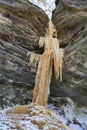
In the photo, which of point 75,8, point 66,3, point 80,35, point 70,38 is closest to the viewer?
point 80,35

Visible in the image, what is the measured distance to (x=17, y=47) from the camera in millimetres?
8547

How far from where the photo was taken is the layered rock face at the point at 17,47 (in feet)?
24.8

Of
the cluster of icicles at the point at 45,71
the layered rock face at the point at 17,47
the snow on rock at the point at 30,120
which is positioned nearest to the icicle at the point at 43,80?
the cluster of icicles at the point at 45,71

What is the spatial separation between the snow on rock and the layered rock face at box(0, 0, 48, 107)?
1326 mm

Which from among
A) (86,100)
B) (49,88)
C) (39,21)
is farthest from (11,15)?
(86,100)

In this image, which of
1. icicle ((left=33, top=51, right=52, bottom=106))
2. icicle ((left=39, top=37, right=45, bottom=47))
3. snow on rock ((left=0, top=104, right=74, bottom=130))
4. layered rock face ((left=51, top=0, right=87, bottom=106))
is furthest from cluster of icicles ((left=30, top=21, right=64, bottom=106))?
snow on rock ((left=0, top=104, right=74, bottom=130))

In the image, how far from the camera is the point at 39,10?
1123 centimetres

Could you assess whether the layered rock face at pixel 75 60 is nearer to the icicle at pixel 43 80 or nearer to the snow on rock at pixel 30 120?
the icicle at pixel 43 80

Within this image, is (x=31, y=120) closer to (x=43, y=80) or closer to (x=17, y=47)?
(x=43, y=80)

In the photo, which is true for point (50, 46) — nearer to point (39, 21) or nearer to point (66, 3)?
point (39, 21)

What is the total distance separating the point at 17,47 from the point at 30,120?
356 cm

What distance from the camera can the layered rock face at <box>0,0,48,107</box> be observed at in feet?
24.8

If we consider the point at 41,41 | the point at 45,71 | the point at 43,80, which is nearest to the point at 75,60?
the point at 45,71

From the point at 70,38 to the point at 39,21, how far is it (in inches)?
71.1
